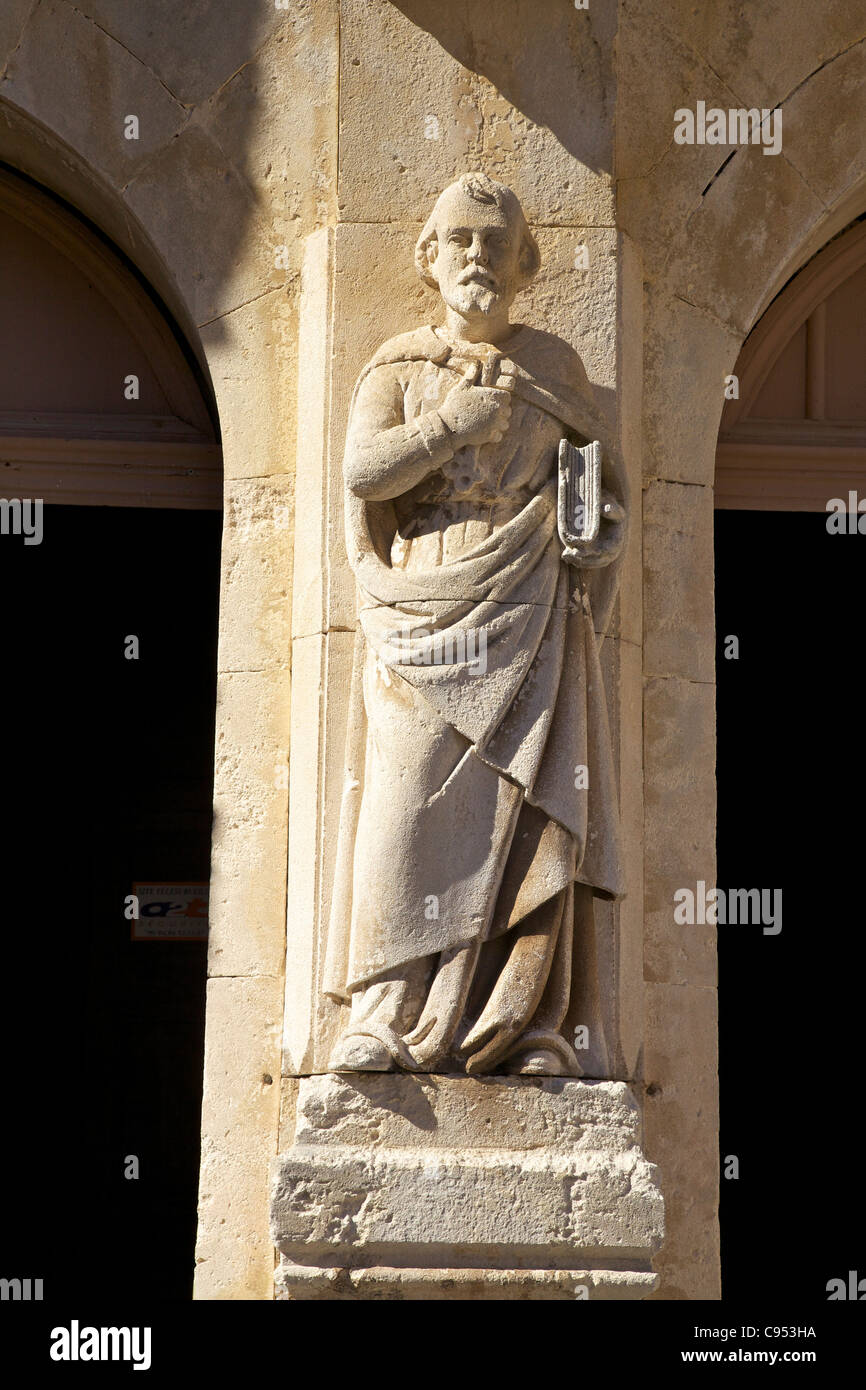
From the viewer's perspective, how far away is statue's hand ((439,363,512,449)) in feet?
18.1

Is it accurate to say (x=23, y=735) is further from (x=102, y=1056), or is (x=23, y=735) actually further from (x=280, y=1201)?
(x=280, y=1201)

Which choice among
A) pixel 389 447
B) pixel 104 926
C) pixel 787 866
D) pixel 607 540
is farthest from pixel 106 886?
pixel 607 540

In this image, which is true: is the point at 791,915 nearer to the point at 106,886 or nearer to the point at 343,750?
the point at 106,886

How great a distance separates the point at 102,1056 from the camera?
865cm

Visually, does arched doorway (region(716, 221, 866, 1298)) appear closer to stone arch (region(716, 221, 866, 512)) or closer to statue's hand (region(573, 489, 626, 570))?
stone arch (region(716, 221, 866, 512))

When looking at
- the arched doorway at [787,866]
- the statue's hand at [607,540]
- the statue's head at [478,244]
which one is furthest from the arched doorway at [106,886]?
the statue's hand at [607,540]

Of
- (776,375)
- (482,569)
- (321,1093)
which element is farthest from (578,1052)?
(776,375)

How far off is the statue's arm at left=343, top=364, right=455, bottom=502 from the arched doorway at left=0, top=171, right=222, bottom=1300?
2.35 m

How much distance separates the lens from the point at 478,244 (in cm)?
561

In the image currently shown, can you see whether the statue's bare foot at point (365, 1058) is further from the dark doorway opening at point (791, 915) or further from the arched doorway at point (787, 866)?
the dark doorway opening at point (791, 915)

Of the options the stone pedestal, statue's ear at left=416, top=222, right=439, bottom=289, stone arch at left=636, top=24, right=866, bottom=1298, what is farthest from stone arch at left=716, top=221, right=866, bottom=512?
the stone pedestal

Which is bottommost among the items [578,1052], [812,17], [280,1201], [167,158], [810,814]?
[280,1201]

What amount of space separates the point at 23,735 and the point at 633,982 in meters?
4.18

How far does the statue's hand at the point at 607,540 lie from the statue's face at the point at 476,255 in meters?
0.61
